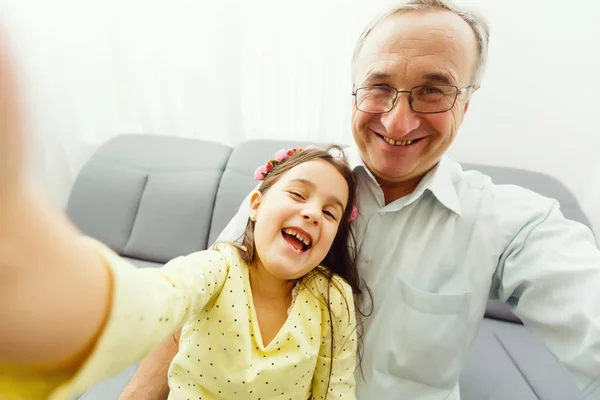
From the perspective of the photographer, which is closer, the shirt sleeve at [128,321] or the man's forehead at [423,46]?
the shirt sleeve at [128,321]

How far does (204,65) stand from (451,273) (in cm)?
156

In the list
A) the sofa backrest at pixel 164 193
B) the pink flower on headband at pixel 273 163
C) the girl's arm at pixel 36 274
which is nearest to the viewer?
the girl's arm at pixel 36 274

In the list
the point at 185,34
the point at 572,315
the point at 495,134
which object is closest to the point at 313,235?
the point at 572,315

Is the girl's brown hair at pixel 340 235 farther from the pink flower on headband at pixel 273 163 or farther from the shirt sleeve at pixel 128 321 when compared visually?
the shirt sleeve at pixel 128 321

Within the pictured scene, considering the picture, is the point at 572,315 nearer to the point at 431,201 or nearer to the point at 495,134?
the point at 431,201

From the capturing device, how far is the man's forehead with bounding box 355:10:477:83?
33.6 inches

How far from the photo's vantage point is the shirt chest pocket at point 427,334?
0.94 metres

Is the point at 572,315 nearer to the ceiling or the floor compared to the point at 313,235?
nearer to the floor

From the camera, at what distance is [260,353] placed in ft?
2.55

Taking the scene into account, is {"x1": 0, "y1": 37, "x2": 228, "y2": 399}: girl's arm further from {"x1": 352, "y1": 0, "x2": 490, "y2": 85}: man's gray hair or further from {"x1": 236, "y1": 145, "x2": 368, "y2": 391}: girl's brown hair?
{"x1": 352, "y1": 0, "x2": 490, "y2": 85}: man's gray hair

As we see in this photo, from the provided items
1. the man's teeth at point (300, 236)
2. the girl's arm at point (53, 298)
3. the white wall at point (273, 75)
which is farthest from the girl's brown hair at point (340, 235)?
the white wall at point (273, 75)

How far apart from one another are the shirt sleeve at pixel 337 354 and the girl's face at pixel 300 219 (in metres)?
0.12

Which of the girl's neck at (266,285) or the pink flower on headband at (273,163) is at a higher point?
the pink flower on headband at (273,163)

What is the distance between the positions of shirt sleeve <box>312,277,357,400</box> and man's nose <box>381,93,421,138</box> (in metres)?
0.43
